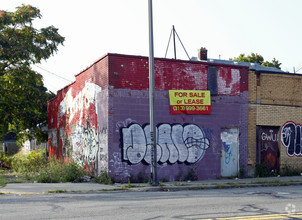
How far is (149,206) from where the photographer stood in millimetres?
9320

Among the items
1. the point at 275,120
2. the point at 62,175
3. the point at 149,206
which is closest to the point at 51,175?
the point at 62,175

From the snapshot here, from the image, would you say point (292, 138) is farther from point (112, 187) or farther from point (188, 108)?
point (112, 187)

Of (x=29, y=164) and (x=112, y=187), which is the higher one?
(x=112, y=187)

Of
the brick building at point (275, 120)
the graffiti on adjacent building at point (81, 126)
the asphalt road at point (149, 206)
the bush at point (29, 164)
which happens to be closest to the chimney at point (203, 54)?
the brick building at point (275, 120)

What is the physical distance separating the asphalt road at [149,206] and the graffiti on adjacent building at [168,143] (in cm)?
416

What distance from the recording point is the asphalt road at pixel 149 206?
800 centimetres

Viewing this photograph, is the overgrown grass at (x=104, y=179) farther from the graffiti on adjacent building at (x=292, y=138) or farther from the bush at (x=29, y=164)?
the graffiti on adjacent building at (x=292, y=138)

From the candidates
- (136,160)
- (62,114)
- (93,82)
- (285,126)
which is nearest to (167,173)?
(136,160)

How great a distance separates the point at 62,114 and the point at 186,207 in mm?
15789

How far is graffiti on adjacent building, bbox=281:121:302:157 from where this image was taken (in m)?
19.3

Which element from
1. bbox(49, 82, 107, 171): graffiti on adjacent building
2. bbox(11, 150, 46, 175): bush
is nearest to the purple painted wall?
bbox(49, 82, 107, 171): graffiti on adjacent building

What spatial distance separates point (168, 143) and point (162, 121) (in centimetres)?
101

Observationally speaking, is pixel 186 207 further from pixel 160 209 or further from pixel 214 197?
pixel 214 197

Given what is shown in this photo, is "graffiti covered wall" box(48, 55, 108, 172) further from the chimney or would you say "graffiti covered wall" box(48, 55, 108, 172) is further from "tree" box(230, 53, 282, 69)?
"tree" box(230, 53, 282, 69)
